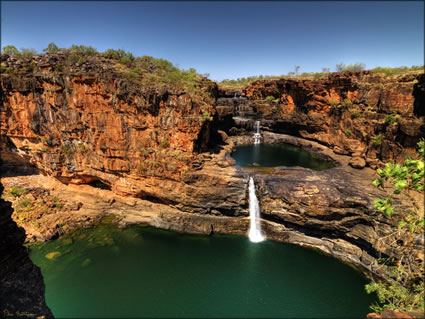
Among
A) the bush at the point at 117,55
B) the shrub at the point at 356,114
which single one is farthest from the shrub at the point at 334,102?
the bush at the point at 117,55

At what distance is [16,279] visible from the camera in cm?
707

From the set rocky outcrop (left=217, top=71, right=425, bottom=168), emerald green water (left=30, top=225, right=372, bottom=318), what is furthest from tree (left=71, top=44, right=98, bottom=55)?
rocky outcrop (left=217, top=71, right=425, bottom=168)

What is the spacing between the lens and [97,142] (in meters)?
21.5

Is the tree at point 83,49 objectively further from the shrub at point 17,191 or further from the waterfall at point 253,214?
the waterfall at point 253,214

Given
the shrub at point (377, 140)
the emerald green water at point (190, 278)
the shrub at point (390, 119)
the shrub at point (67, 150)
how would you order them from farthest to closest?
the shrub at point (377, 140)
the shrub at point (390, 119)
the shrub at point (67, 150)
the emerald green water at point (190, 278)

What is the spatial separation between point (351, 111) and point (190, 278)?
3108cm

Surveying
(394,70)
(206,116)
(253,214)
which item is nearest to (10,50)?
(206,116)

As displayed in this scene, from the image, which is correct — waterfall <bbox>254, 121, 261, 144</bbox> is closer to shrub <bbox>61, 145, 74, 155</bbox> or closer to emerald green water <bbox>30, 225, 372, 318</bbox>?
emerald green water <bbox>30, 225, 372, 318</bbox>

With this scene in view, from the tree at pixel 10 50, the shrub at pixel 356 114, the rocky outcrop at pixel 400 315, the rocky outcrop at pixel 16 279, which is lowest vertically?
the rocky outcrop at pixel 16 279

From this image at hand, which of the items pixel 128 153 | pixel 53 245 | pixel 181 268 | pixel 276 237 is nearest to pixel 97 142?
pixel 128 153

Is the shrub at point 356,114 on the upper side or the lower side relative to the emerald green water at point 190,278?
upper

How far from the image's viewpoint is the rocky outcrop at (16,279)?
6.38m

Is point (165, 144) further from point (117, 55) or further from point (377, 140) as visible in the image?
point (377, 140)

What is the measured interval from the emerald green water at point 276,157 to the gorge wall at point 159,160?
6821mm
